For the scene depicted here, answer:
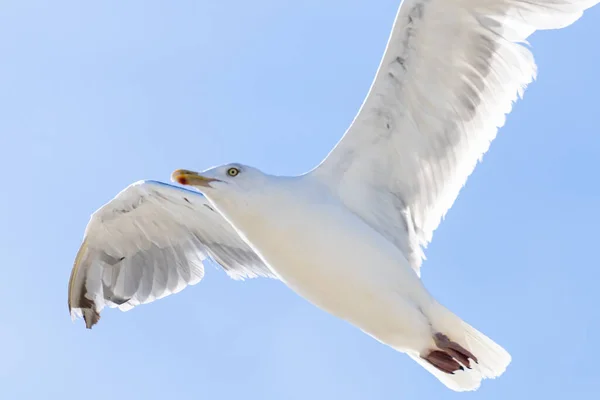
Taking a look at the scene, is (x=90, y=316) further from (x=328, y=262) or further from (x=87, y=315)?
(x=328, y=262)

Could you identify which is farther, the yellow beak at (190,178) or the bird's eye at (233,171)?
the bird's eye at (233,171)

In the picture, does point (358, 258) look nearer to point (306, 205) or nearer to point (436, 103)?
point (306, 205)

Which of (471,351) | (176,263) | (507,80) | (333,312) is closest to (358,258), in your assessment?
(333,312)

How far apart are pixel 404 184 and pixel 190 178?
1.86 m

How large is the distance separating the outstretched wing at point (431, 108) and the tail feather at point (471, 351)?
A: 66 centimetres

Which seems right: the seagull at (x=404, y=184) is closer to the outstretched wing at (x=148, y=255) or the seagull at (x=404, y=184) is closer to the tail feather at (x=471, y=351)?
the tail feather at (x=471, y=351)

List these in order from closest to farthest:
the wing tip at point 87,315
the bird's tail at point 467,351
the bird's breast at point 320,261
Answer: the bird's breast at point 320,261 < the bird's tail at point 467,351 < the wing tip at point 87,315

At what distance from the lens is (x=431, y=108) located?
9.37 meters

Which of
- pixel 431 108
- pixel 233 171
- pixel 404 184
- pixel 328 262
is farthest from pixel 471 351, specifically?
pixel 233 171

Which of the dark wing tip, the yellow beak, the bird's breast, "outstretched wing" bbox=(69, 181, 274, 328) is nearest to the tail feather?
the bird's breast

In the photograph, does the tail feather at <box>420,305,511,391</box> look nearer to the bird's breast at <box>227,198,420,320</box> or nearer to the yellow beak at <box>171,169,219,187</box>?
the bird's breast at <box>227,198,420,320</box>

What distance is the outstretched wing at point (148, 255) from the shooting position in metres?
11.0

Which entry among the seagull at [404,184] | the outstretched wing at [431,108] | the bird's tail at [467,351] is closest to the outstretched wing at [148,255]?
the seagull at [404,184]

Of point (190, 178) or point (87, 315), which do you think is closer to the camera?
point (190, 178)
